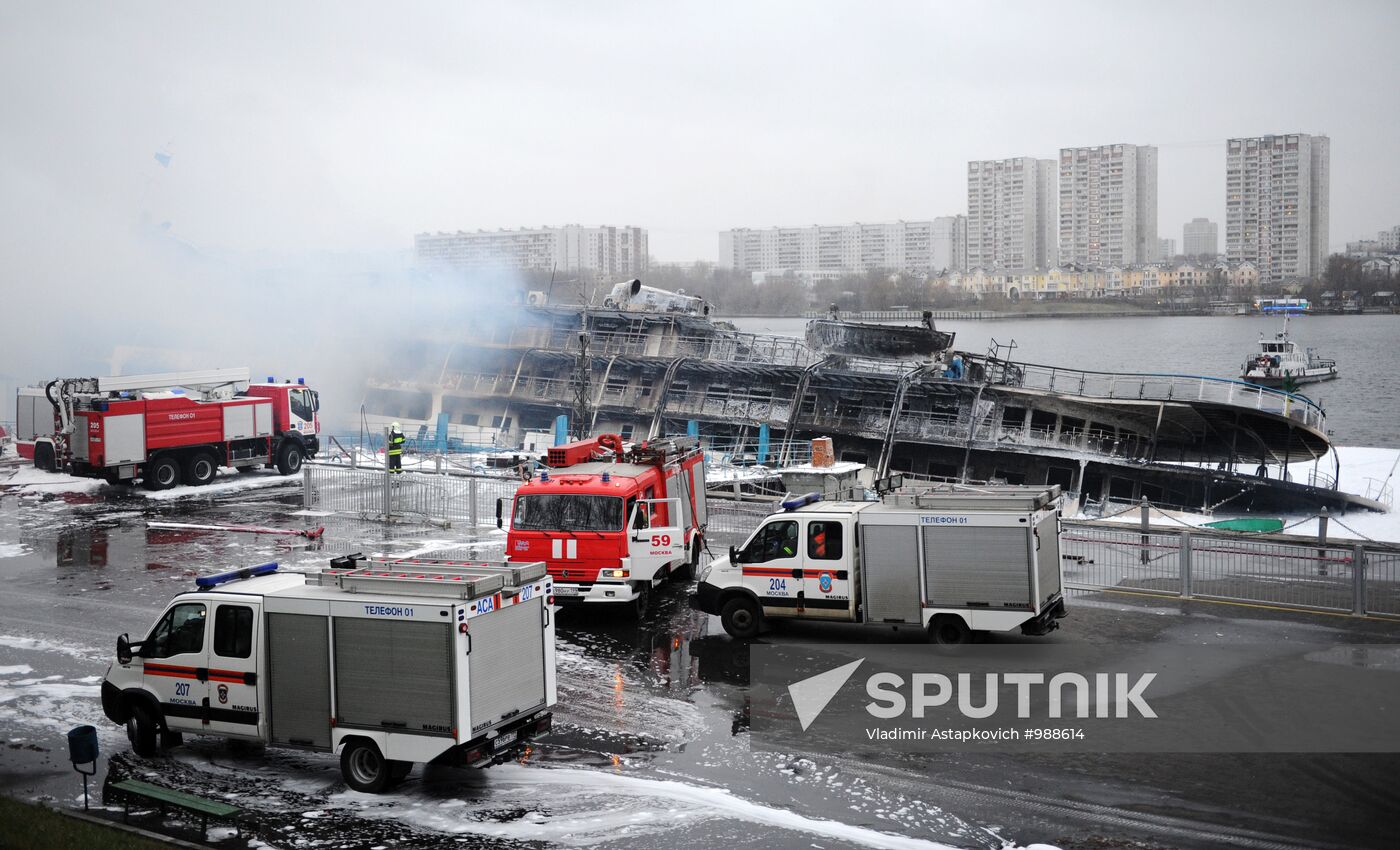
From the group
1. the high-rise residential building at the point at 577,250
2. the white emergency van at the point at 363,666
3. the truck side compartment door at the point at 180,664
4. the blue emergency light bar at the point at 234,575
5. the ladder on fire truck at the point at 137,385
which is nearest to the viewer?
the white emergency van at the point at 363,666

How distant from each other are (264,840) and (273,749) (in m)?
2.25

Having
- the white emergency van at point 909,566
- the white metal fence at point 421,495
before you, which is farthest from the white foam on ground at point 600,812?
the white metal fence at point 421,495

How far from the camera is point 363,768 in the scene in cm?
927

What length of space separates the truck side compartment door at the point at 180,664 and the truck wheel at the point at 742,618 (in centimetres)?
633

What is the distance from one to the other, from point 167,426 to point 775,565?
20.0 m

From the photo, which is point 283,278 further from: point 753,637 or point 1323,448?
point 753,637

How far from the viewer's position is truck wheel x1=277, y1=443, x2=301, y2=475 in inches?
1230

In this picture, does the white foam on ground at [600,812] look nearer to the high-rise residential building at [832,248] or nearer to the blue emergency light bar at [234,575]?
the blue emergency light bar at [234,575]

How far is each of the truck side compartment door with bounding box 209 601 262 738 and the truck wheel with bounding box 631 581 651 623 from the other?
21.0 ft

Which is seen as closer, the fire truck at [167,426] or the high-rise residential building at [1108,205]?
the fire truck at [167,426]

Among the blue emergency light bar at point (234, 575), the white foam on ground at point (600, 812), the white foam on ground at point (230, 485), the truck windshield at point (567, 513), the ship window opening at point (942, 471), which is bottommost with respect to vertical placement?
the ship window opening at point (942, 471)

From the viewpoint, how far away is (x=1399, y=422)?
244ft

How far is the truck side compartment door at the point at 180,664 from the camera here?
9.89m

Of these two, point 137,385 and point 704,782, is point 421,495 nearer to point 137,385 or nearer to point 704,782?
point 137,385
